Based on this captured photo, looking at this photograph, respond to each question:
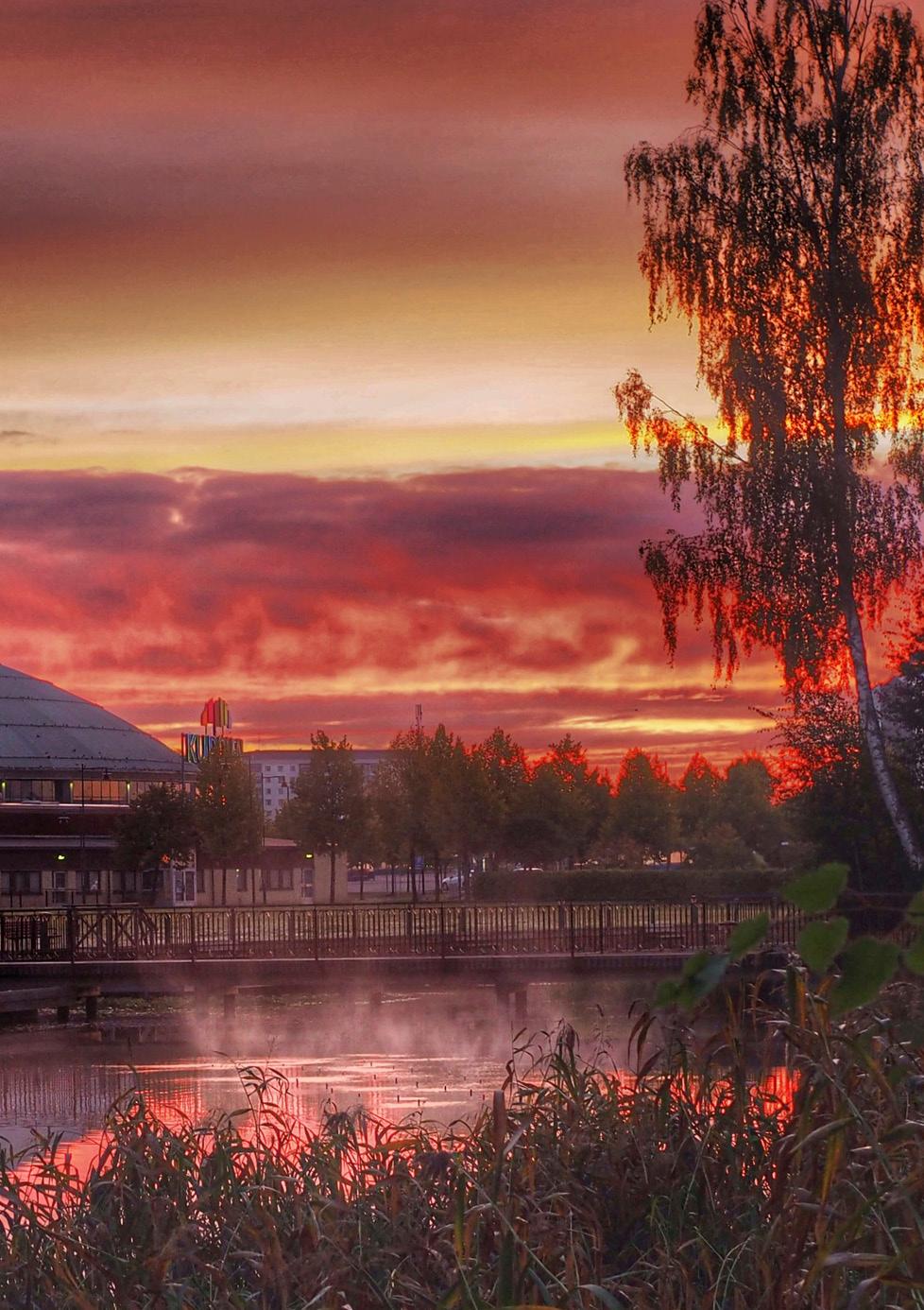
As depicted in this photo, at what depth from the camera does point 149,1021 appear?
31859 millimetres

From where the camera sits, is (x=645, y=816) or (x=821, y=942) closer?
(x=821, y=942)

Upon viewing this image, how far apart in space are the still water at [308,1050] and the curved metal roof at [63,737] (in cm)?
5005

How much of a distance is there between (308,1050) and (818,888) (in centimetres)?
2513

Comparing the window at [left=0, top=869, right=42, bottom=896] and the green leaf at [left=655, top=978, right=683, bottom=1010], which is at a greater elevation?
the green leaf at [left=655, top=978, right=683, bottom=1010]

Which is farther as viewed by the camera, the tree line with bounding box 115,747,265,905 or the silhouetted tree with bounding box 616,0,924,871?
the tree line with bounding box 115,747,265,905

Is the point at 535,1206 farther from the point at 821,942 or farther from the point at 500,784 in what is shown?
the point at 500,784

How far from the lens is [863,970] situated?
217 centimetres

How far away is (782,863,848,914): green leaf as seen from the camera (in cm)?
212

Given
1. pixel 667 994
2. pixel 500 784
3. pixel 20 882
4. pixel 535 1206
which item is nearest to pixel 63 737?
pixel 20 882

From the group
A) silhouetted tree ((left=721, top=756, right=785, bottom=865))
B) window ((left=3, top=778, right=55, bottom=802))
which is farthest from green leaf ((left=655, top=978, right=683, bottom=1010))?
silhouetted tree ((left=721, top=756, right=785, bottom=865))

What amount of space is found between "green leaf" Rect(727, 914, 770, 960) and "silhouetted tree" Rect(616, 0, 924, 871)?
20.9m

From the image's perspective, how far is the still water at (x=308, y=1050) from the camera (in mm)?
20812

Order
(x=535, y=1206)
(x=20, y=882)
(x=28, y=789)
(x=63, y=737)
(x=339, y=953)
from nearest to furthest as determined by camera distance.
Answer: (x=535, y=1206) < (x=339, y=953) < (x=20, y=882) < (x=28, y=789) < (x=63, y=737)

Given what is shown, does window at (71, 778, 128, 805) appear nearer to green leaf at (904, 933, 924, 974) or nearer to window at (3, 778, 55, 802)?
window at (3, 778, 55, 802)
